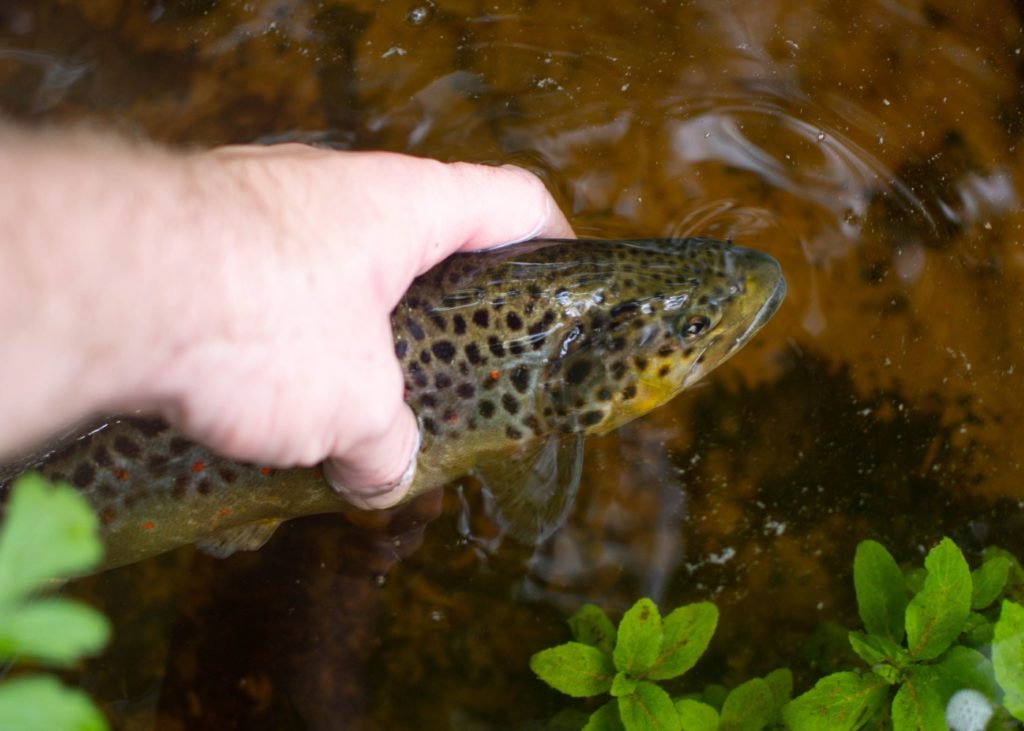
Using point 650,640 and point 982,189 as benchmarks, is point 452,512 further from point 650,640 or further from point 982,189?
point 982,189

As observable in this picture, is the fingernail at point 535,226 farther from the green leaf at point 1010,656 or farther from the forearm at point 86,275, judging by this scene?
the green leaf at point 1010,656

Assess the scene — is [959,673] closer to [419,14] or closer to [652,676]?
[652,676]

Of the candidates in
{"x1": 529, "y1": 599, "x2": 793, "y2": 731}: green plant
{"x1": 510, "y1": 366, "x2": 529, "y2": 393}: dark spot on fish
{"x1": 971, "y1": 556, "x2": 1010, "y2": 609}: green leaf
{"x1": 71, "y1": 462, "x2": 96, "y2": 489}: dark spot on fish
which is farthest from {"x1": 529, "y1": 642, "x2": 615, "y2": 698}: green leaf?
{"x1": 71, "y1": 462, "x2": 96, "y2": 489}: dark spot on fish

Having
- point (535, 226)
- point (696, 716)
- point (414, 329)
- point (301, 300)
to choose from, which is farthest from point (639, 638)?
point (301, 300)

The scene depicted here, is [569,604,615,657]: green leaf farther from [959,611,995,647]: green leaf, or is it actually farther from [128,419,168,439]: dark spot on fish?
[128,419,168,439]: dark spot on fish

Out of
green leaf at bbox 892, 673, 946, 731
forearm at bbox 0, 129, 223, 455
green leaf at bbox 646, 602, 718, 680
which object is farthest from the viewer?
green leaf at bbox 646, 602, 718, 680
